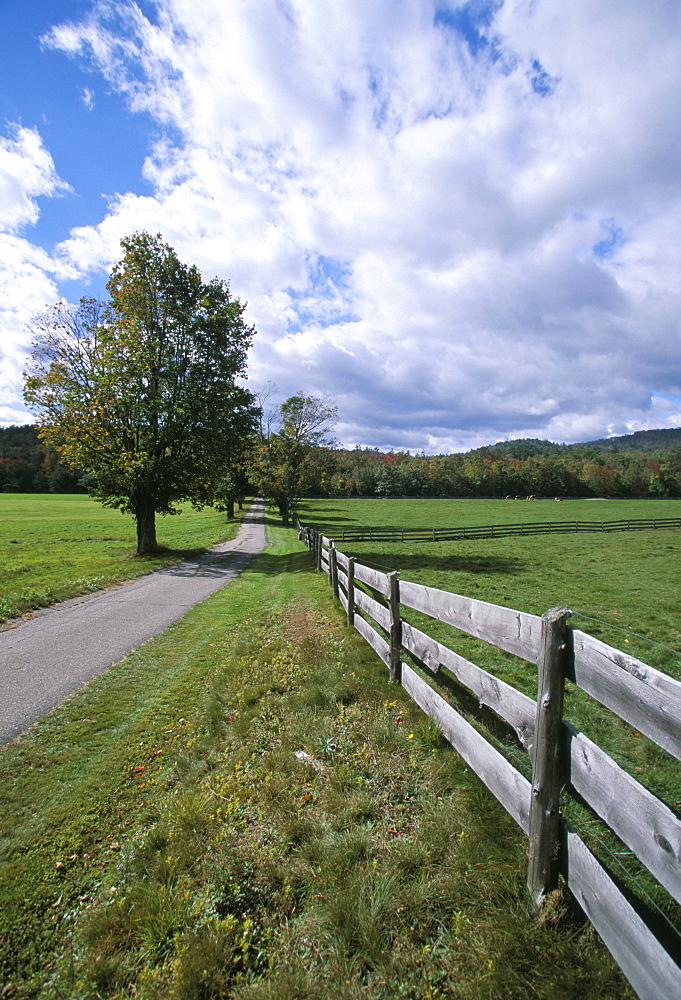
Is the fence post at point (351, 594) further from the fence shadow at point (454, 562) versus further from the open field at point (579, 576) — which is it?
the fence shadow at point (454, 562)

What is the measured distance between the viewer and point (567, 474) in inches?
5010

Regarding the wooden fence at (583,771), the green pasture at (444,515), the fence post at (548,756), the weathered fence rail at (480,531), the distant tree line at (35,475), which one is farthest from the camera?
the distant tree line at (35,475)

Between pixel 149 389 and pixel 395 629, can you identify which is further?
pixel 149 389

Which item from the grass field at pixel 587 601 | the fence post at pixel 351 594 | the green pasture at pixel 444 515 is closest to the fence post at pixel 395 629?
the grass field at pixel 587 601

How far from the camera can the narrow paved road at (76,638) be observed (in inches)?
227

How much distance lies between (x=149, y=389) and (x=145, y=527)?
6157 mm

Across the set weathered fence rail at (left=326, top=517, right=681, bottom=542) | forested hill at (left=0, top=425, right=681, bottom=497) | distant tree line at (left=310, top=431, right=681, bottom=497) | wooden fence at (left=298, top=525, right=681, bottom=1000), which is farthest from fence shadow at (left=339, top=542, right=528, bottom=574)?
distant tree line at (left=310, top=431, right=681, bottom=497)

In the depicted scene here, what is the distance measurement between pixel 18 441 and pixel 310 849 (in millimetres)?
156370

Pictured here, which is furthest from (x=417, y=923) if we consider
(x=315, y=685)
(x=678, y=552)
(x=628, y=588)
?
(x=678, y=552)

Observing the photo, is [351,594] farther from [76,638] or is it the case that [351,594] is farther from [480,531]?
[480,531]

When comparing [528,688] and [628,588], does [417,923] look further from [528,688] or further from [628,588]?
[628,588]

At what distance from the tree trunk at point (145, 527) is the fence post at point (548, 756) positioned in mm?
20104

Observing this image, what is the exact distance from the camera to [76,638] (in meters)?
8.23

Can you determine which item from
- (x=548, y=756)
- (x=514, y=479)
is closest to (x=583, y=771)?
(x=548, y=756)
